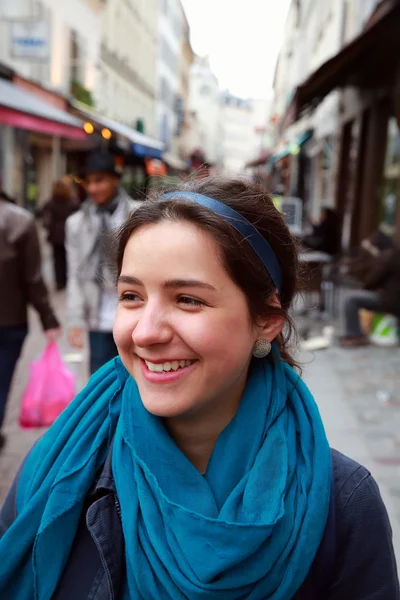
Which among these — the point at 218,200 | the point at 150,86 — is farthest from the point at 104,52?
the point at 218,200

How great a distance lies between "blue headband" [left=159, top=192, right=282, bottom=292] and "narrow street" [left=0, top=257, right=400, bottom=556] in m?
2.44

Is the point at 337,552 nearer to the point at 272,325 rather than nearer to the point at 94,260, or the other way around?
the point at 272,325

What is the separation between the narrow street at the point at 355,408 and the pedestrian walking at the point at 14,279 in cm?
73

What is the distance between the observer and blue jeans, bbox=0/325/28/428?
14.3ft

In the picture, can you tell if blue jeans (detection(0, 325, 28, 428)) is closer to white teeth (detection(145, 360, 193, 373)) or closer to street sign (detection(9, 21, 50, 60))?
white teeth (detection(145, 360, 193, 373))

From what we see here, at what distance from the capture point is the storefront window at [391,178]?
1156 centimetres

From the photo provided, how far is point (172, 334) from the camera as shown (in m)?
1.47

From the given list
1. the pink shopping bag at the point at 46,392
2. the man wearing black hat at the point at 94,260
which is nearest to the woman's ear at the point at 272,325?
the man wearing black hat at the point at 94,260

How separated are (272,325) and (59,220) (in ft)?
36.4

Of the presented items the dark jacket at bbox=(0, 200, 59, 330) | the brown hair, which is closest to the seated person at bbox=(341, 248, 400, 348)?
the dark jacket at bbox=(0, 200, 59, 330)

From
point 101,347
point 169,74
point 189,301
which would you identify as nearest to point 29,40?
point 101,347

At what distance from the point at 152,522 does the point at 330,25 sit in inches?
858

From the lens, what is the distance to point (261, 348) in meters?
1.63

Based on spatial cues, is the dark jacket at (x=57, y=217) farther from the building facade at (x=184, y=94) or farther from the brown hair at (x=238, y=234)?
the building facade at (x=184, y=94)
